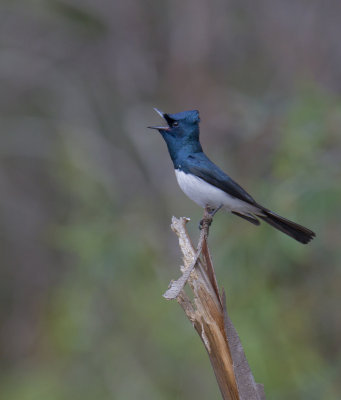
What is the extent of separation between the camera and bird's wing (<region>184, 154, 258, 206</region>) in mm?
4602

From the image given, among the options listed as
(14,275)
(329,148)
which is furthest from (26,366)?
(329,148)

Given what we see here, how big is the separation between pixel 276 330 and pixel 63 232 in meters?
2.39

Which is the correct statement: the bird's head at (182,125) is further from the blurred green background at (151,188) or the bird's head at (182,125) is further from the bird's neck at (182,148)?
the blurred green background at (151,188)

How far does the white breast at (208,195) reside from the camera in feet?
15.4

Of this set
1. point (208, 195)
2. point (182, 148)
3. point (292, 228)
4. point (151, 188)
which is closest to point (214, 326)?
point (292, 228)

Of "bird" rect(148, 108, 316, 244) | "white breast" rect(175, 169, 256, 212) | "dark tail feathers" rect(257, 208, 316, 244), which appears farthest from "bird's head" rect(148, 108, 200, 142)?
"dark tail feathers" rect(257, 208, 316, 244)

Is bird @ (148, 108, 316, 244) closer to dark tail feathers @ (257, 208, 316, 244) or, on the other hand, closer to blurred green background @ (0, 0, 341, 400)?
dark tail feathers @ (257, 208, 316, 244)

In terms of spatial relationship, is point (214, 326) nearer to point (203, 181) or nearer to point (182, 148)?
point (203, 181)

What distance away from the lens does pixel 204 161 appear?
4859mm

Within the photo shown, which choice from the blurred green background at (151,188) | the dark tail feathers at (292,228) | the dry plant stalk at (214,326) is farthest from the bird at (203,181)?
the dry plant stalk at (214,326)

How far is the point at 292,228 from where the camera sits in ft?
14.6

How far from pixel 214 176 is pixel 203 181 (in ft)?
0.28

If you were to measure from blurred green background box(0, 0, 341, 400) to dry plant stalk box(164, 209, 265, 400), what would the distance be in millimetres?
2087

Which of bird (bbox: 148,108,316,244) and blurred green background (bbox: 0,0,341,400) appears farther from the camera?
blurred green background (bbox: 0,0,341,400)
